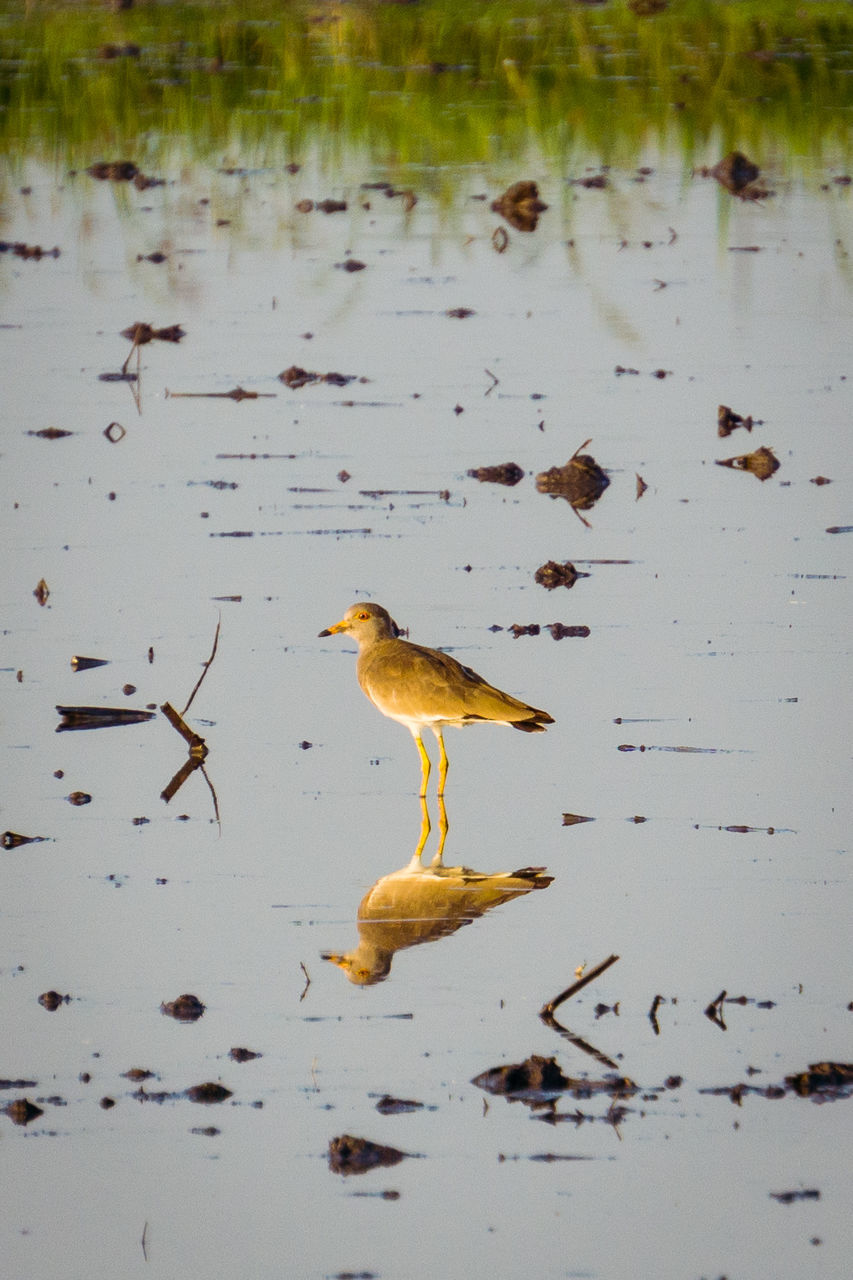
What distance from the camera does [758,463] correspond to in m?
10.5

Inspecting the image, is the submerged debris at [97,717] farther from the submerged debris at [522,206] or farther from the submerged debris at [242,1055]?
the submerged debris at [522,206]

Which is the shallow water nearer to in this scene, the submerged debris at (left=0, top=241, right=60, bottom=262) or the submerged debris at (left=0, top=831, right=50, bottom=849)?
the submerged debris at (left=0, top=831, right=50, bottom=849)

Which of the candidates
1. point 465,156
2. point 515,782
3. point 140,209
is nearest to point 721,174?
point 465,156

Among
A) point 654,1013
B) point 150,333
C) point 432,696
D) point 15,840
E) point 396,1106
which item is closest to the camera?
point 396,1106

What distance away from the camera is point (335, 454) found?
36.0 feet

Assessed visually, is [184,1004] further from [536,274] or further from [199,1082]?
[536,274]

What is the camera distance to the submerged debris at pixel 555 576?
9.08 metres

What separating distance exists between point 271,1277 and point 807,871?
2492mm

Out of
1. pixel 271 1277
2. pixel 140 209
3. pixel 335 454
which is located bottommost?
pixel 271 1277

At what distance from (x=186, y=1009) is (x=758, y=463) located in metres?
5.83

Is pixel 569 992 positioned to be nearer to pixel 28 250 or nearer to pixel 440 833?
pixel 440 833

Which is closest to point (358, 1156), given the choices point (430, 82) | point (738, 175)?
point (738, 175)

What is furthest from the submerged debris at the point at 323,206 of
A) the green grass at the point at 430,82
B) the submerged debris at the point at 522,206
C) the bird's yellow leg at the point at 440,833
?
the bird's yellow leg at the point at 440,833

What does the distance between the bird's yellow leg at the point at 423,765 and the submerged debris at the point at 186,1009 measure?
183 centimetres
